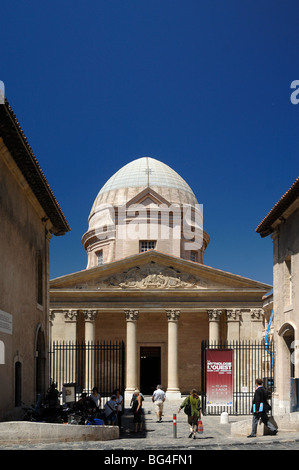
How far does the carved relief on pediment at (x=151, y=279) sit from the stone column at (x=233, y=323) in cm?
239

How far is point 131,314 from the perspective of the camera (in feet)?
128

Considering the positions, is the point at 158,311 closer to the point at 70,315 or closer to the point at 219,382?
the point at 70,315

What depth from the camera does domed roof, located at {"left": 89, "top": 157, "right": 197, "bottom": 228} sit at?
163 ft

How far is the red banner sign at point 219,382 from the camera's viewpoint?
912 inches

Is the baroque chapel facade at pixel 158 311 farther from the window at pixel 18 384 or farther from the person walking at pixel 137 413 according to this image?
the window at pixel 18 384

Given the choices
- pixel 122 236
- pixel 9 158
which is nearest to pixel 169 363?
pixel 122 236

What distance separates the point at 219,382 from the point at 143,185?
28.5m

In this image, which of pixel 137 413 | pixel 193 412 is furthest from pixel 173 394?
pixel 193 412

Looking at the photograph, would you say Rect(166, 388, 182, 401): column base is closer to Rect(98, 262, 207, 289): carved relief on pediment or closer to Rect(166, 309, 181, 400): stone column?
Rect(166, 309, 181, 400): stone column

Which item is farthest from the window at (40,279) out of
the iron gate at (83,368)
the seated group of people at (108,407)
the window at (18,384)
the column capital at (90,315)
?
the column capital at (90,315)

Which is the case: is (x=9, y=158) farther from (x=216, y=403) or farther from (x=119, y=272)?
(x=119, y=272)

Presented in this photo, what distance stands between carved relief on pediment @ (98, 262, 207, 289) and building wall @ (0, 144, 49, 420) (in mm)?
16206

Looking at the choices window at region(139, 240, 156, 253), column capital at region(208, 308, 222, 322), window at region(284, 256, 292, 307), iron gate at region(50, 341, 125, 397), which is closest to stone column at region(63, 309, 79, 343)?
iron gate at region(50, 341, 125, 397)

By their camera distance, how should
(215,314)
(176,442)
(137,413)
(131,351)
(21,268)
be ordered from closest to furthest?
(176,442) → (21,268) → (137,413) → (131,351) → (215,314)
